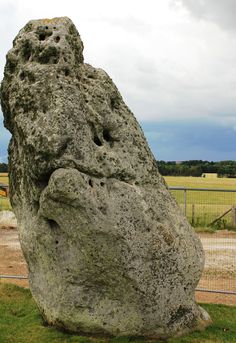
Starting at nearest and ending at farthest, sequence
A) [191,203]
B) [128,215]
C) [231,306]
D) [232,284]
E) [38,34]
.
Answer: [128,215] < [38,34] < [231,306] < [232,284] < [191,203]

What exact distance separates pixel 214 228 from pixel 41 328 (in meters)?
14.1

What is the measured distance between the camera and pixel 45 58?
294 inches

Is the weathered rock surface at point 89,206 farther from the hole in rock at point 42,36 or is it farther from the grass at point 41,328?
the grass at point 41,328

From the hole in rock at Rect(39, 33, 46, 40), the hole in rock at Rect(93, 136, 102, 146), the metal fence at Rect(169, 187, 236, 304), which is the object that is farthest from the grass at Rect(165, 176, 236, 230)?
the hole in rock at Rect(39, 33, 46, 40)

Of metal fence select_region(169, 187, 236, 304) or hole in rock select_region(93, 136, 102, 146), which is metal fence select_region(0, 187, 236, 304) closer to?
metal fence select_region(169, 187, 236, 304)

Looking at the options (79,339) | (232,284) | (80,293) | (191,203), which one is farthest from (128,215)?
(191,203)

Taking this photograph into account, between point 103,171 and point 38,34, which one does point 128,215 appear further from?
point 38,34

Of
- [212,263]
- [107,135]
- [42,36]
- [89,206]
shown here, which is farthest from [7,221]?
[89,206]

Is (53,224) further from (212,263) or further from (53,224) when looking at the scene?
(212,263)

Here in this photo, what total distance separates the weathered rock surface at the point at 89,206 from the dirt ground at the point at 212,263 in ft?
11.1

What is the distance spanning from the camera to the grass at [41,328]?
25.0 feet

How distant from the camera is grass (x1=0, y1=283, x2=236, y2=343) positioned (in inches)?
300

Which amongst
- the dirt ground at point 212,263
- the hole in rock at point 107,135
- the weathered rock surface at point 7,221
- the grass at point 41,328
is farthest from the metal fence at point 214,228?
the weathered rock surface at point 7,221

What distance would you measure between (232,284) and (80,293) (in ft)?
20.3
